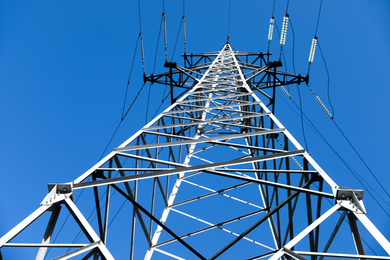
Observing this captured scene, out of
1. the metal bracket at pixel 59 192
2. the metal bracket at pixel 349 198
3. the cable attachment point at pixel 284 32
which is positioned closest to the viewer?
the metal bracket at pixel 349 198

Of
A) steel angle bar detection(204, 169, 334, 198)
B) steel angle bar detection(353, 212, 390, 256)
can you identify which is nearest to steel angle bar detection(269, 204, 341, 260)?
steel angle bar detection(353, 212, 390, 256)

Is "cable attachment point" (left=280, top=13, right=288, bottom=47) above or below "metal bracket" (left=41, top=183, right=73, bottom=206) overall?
above

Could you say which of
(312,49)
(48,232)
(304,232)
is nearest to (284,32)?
(312,49)

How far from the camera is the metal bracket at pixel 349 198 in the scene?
3.86m

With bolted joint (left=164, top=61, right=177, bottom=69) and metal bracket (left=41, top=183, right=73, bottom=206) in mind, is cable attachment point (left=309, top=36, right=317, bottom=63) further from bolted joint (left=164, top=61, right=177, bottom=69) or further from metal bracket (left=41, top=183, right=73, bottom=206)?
metal bracket (left=41, top=183, right=73, bottom=206)

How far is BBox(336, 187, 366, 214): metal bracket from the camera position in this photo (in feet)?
12.7

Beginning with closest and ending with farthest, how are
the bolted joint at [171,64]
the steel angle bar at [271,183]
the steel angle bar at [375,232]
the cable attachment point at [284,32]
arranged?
the steel angle bar at [375,232] → the steel angle bar at [271,183] → the bolted joint at [171,64] → the cable attachment point at [284,32]

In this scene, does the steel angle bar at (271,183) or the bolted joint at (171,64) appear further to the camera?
the bolted joint at (171,64)

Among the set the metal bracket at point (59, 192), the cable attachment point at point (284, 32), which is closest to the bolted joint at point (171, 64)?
the cable attachment point at point (284, 32)

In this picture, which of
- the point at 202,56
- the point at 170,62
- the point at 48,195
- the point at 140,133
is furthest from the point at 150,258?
the point at 202,56

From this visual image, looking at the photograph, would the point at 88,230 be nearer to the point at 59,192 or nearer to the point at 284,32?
the point at 59,192

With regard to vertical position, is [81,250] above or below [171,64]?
below

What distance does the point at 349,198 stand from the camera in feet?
13.1

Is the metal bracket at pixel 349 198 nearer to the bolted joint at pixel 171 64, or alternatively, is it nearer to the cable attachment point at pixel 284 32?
the bolted joint at pixel 171 64
